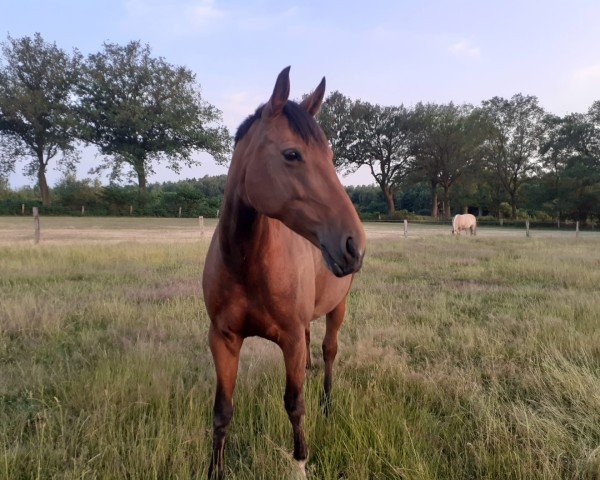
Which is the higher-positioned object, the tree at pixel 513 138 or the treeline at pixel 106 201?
the tree at pixel 513 138

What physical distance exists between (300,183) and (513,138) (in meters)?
53.0

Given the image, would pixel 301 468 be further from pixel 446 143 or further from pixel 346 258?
pixel 446 143

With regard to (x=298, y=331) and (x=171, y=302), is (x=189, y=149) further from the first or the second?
(x=298, y=331)

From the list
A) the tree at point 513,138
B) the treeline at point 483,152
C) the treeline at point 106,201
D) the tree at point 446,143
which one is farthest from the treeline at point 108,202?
the tree at point 513,138

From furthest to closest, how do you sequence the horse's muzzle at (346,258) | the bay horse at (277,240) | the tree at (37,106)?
the tree at (37,106), the bay horse at (277,240), the horse's muzzle at (346,258)

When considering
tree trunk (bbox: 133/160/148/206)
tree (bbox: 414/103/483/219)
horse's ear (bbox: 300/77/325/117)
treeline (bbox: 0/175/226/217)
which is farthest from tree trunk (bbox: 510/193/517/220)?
horse's ear (bbox: 300/77/325/117)

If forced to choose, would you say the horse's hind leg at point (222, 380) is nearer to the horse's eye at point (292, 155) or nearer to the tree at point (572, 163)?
the horse's eye at point (292, 155)

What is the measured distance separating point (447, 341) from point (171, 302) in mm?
4080

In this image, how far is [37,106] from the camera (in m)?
37.4

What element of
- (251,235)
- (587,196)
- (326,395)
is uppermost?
(587,196)

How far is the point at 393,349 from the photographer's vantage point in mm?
3842

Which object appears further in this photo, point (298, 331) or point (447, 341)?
point (447, 341)

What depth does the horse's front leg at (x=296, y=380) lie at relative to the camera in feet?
6.93

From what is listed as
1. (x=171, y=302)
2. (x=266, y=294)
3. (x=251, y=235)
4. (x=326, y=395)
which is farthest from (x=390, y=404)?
(x=171, y=302)
